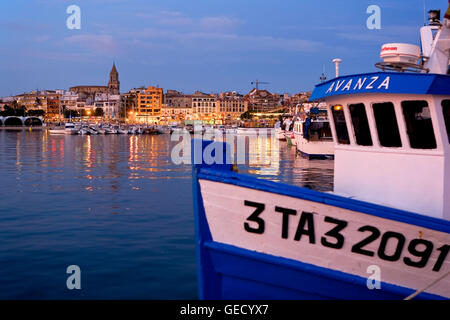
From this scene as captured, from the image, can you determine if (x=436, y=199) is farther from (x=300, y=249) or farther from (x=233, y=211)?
(x=233, y=211)

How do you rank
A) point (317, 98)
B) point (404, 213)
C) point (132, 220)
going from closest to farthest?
point (404, 213), point (317, 98), point (132, 220)

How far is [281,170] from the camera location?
1303 inches

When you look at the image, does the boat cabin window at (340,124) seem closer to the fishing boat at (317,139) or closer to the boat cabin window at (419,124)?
the boat cabin window at (419,124)

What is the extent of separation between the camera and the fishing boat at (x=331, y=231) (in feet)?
23.6

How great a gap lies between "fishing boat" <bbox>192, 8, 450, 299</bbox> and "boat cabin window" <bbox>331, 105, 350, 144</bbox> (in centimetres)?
134

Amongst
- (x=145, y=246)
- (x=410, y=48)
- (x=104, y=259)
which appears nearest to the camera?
(x=410, y=48)

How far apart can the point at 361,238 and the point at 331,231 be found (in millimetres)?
458

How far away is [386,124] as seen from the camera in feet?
28.2

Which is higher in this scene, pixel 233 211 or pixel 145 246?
pixel 233 211

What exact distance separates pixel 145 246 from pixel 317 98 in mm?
6308

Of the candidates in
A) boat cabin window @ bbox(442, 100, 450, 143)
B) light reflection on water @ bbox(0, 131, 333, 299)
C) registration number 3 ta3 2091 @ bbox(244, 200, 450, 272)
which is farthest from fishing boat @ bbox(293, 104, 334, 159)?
registration number 3 ta3 2091 @ bbox(244, 200, 450, 272)

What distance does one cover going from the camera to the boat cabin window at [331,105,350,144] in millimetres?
9562
